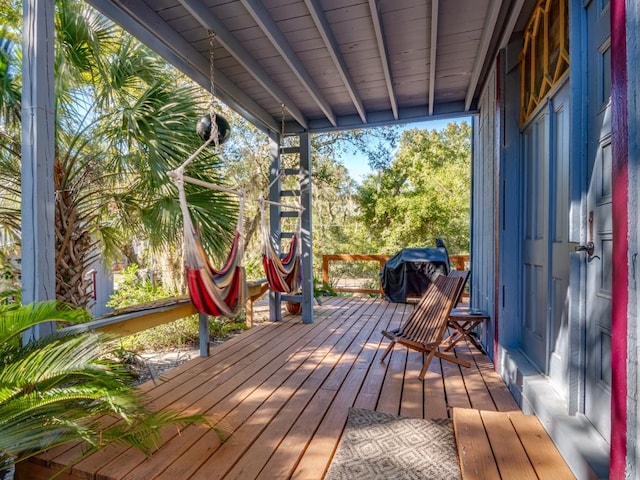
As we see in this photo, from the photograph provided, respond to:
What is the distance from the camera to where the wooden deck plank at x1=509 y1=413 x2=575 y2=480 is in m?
1.37

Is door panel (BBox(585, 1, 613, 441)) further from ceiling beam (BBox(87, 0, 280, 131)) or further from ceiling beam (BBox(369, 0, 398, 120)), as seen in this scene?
ceiling beam (BBox(87, 0, 280, 131))

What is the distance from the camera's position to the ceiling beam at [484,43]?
2.39 m

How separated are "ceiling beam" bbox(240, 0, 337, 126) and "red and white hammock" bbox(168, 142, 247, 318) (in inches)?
37.2

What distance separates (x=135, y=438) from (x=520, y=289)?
256 cm

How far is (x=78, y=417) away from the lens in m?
1.42

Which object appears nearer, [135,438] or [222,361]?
[135,438]

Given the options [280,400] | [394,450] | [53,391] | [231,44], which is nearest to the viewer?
[53,391]

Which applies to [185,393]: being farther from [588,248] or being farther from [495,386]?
[588,248]

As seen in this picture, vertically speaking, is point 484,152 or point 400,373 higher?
point 484,152

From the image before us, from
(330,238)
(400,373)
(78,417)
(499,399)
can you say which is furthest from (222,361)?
(330,238)

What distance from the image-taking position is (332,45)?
9.14 ft

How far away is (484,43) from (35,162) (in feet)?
10.2

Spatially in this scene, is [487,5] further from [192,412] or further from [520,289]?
[192,412]

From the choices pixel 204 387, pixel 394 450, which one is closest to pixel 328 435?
pixel 394 450
